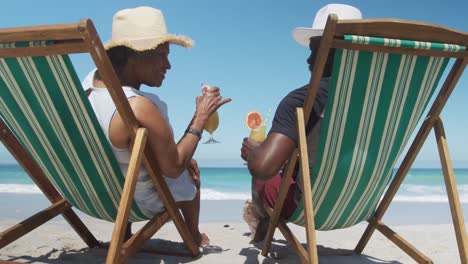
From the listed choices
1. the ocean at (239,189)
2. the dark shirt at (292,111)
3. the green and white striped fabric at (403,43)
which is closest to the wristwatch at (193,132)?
the dark shirt at (292,111)

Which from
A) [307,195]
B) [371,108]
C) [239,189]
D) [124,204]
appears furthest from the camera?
[239,189]

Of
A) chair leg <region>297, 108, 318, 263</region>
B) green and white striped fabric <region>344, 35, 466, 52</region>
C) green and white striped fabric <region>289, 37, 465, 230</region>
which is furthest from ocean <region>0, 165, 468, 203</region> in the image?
green and white striped fabric <region>344, 35, 466, 52</region>

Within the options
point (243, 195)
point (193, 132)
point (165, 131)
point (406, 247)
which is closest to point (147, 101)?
point (165, 131)

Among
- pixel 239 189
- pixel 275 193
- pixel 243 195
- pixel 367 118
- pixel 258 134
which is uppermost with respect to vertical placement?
pixel 367 118

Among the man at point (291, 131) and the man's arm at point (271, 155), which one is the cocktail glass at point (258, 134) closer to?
the man at point (291, 131)

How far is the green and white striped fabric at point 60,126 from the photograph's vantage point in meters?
1.94

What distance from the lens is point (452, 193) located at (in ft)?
7.53

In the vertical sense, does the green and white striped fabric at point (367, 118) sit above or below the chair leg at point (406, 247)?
above

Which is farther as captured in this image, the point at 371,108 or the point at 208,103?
the point at 208,103

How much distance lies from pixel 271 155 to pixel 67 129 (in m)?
0.98

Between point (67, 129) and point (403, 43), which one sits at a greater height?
point (403, 43)

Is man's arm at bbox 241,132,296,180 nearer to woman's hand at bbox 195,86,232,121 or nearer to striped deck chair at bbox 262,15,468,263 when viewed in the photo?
striped deck chair at bbox 262,15,468,263

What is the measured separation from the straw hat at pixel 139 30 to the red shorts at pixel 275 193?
3.61ft

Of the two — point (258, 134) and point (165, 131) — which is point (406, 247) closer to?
point (258, 134)
